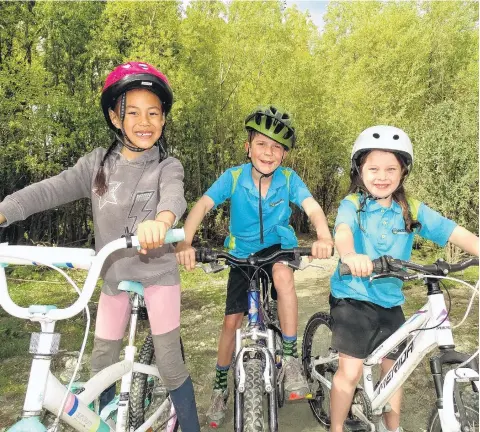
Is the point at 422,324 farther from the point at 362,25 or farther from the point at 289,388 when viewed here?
the point at 362,25

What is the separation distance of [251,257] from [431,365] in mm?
1150

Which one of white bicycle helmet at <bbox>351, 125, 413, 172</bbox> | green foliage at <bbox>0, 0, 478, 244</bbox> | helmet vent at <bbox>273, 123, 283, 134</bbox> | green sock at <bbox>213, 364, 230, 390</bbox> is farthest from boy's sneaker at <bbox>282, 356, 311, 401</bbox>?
green foliage at <bbox>0, 0, 478, 244</bbox>

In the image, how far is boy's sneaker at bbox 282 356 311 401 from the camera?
113 inches

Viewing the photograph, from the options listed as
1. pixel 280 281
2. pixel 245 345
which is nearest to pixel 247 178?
pixel 280 281

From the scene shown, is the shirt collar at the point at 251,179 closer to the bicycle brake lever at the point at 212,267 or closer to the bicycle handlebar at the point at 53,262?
the bicycle brake lever at the point at 212,267

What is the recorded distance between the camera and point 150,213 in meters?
2.51

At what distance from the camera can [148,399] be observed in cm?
291

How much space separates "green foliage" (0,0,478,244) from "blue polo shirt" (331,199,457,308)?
29.9 ft

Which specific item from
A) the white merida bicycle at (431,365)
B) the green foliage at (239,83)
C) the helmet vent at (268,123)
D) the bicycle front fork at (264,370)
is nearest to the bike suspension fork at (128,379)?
the bicycle front fork at (264,370)

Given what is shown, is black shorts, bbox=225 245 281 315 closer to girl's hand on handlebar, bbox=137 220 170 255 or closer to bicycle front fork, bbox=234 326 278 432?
bicycle front fork, bbox=234 326 278 432

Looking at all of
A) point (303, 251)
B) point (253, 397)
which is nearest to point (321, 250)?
point (303, 251)

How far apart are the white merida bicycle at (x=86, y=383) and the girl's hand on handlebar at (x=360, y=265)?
2.95 ft

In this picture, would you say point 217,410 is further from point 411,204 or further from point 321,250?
point 411,204

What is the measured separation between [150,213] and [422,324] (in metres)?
1.66
